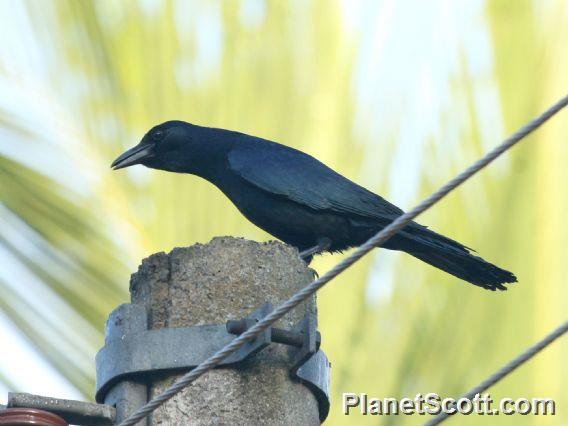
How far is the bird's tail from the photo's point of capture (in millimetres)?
6875

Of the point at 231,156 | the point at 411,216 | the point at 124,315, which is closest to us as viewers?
the point at 411,216

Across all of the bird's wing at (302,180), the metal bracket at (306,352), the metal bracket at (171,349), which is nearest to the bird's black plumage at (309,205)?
the bird's wing at (302,180)

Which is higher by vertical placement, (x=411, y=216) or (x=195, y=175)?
(x=195, y=175)

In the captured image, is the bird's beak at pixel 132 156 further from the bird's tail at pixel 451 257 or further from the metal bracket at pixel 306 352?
the metal bracket at pixel 306 352

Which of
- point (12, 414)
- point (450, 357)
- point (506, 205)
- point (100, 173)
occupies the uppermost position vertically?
point (100, 173)

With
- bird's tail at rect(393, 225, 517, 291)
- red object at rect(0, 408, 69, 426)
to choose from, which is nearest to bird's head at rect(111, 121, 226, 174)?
bird's tail at rect(393, 225, 517, 291)

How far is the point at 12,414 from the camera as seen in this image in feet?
15.2

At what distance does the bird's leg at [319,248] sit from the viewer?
7463 mm

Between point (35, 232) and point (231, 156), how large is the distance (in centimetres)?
107

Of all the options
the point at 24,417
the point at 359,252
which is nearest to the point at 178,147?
the point at 24,417

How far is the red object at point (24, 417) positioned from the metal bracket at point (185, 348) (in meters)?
0.37

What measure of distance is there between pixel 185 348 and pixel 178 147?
3380 millimetres

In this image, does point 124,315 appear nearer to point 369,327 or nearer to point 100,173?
point 369,327

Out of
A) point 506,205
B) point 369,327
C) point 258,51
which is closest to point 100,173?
point 258,51
